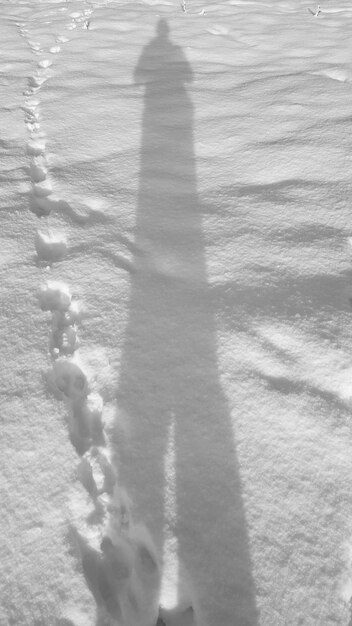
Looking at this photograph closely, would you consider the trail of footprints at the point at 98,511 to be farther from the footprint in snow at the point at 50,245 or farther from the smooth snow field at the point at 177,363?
the footprint in snow at the point at 50,245

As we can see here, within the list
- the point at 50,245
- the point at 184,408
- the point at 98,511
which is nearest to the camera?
the point at 98,511

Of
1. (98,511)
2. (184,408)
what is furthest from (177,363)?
(98,511)

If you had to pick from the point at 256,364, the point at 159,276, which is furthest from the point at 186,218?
the point at 256,364

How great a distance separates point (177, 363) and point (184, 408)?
7.2 inches

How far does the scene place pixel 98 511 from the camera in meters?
1.23

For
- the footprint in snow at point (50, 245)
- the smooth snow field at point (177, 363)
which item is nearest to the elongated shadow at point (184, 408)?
the smooth snow field at point (177, 363)

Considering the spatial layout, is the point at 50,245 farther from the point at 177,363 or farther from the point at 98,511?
the point at 98,511

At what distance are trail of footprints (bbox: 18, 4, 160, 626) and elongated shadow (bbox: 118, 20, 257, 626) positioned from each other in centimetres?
5

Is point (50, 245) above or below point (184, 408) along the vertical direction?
above

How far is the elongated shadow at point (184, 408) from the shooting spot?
1144 mm

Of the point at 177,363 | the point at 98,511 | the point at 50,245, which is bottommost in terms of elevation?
the point at 98,511

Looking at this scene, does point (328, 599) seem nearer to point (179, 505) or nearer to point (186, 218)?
point (179, 505)

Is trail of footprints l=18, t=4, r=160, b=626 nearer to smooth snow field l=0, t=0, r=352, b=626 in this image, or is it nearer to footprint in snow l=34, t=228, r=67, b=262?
smooth snow field l=0, t=0, r=352, b=626

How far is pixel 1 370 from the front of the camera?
60.4 inches
